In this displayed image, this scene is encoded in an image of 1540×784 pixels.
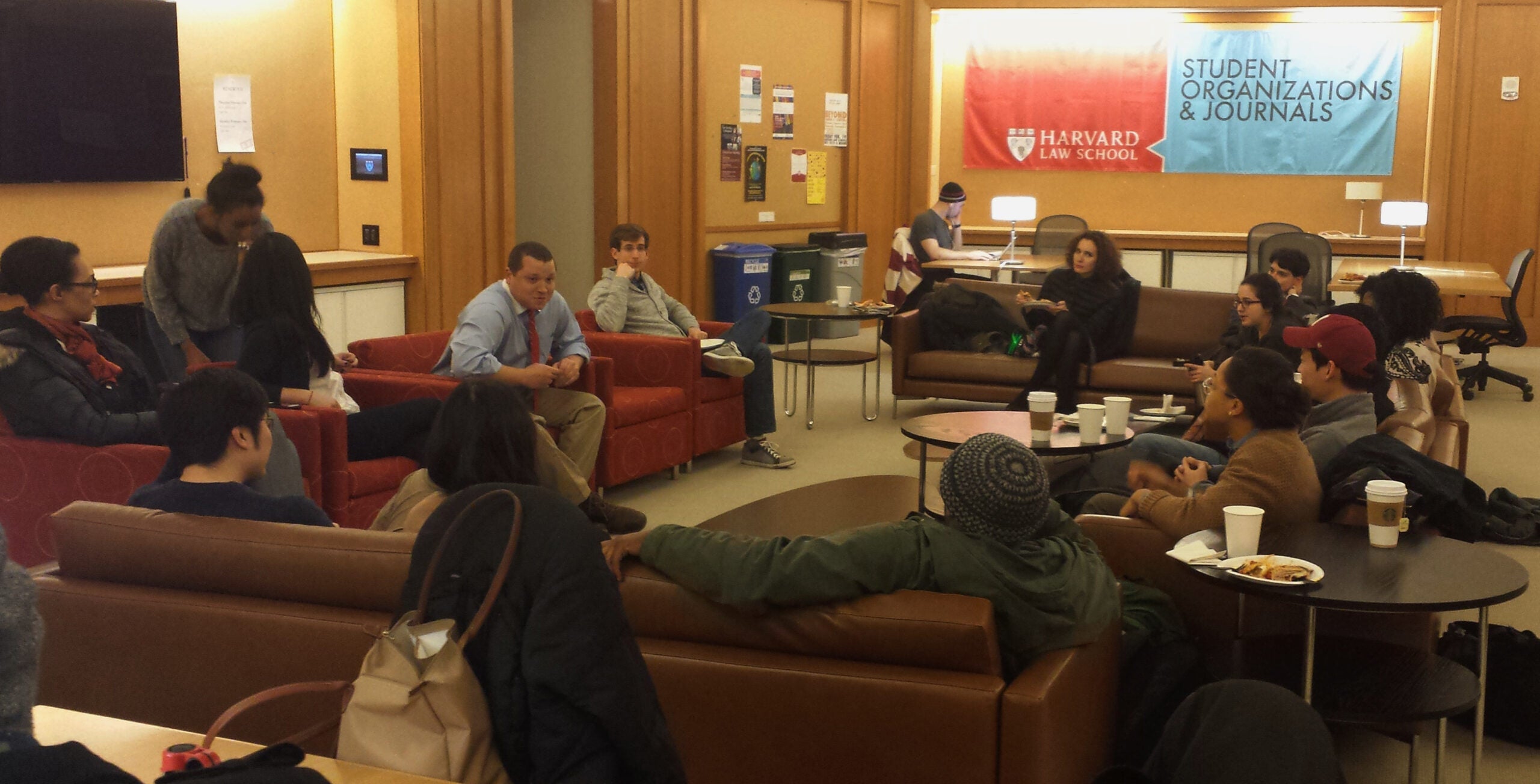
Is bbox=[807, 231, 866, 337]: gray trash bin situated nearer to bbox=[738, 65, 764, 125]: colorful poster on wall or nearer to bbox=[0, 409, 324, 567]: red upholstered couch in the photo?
bbox=[738, 65, 764, 125]: colorful poster on wall

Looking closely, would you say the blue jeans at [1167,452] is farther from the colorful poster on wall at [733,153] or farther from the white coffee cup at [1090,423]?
the colorful poster on wall at [733,153]

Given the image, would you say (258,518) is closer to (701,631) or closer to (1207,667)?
(701,631)

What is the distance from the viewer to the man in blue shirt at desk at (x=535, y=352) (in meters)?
5.36

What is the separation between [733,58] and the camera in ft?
32.9

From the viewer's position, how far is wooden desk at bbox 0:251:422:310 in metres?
5.89

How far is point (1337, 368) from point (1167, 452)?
2.21ft

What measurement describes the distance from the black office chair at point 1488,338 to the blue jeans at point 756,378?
4.63m

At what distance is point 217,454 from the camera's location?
303 cm

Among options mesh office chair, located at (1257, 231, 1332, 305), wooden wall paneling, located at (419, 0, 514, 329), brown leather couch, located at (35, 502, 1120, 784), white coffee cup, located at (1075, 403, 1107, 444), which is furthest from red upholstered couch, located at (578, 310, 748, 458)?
mesh office chair, located at (1257, 231, 1332, 305)

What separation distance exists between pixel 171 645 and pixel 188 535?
0.71 ft

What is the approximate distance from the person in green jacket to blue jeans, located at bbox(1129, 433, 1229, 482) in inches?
82.4

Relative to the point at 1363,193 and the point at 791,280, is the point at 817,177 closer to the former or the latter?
the point at 791,280

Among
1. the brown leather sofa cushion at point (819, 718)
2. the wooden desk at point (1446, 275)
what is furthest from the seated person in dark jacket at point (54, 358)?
the wooden desk at point (1446, 275)

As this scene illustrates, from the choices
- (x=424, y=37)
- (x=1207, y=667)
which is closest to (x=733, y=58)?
(x=424, y=37)
